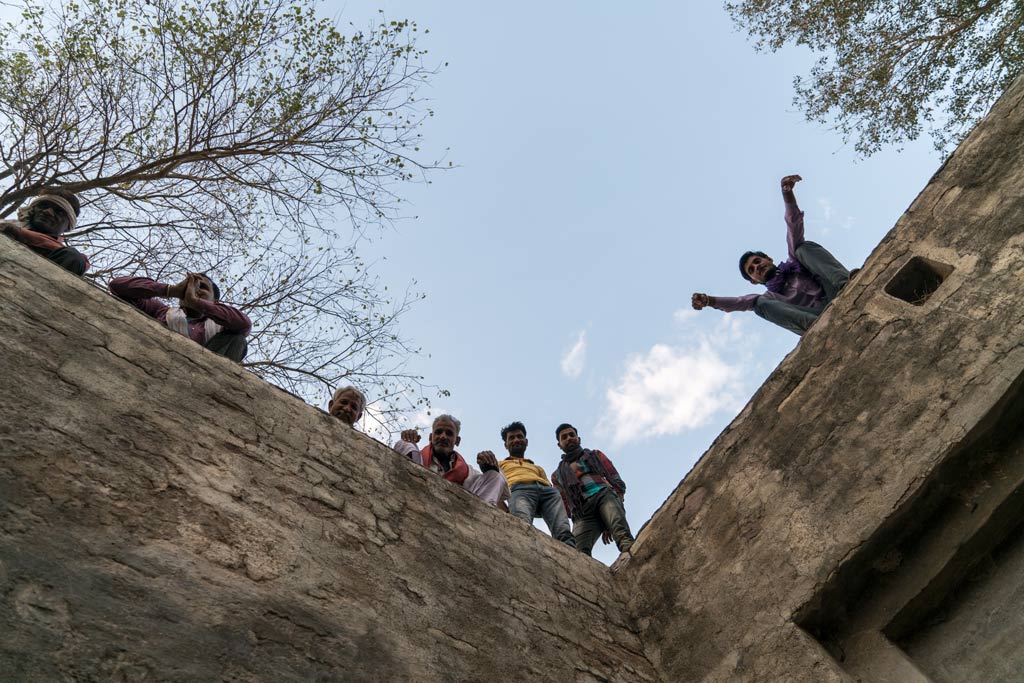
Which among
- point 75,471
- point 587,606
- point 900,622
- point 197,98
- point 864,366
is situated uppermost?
point 197,98

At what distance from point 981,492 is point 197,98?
26.6 ft

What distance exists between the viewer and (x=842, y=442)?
13.0ft

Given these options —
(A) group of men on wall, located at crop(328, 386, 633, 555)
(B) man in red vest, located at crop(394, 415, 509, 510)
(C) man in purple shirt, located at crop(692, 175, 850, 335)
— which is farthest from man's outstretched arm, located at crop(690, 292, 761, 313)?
(B) man in red vest, located at crop(394, 415, 509, 510)

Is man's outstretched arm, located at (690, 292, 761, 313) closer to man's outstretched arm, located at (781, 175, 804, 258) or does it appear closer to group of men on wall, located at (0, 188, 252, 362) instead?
man's outstretched arm, located at (781, 175, 804, 258)

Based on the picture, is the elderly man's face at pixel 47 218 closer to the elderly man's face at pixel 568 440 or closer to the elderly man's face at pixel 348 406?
the elderly man's face at pixel 348 406

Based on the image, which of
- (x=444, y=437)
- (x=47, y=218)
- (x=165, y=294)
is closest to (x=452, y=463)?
(x=444, y=437)

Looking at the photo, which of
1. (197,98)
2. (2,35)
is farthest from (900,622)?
(2,35)

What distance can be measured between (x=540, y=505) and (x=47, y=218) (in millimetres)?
3846

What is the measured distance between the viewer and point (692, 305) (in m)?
6.04

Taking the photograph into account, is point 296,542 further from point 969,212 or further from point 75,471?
point 969,212

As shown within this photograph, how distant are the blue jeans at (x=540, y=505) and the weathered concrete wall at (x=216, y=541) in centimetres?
176

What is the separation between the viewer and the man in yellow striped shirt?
19.4 feet

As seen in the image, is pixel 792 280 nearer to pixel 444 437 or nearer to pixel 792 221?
pixel 792 221

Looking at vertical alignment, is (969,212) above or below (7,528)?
above
